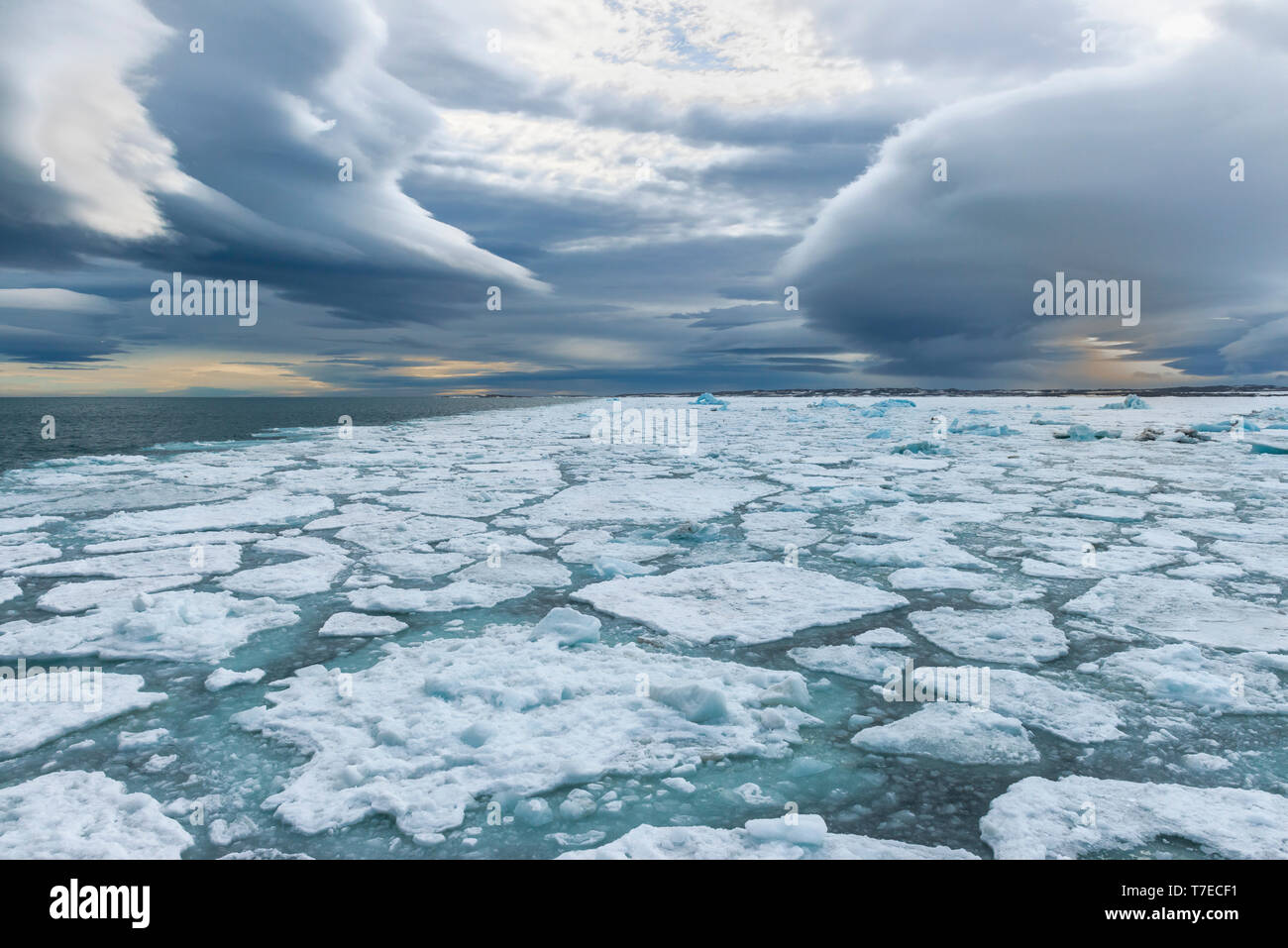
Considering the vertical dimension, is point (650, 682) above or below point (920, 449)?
below

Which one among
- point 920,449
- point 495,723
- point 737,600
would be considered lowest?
point 495,723

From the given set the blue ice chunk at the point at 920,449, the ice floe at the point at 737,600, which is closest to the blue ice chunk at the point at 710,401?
the blue ice chunk at the point at 920,449

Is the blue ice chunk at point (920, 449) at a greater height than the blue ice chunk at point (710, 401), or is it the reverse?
the blue ice chunk at point (710, 401)

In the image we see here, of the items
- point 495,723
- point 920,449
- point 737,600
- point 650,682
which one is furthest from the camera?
point 920,449

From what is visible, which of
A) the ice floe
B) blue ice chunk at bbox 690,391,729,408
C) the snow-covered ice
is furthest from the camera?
blue ice chunk at bbox 690,391,729,408

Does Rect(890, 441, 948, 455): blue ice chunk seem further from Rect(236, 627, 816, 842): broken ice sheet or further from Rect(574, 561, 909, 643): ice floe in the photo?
Rect(236, 627, 816, 842): broken ice sheet

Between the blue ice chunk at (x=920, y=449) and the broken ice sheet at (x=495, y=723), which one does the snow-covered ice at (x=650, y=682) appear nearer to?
the broken ice sheet at (x=495, y=723)

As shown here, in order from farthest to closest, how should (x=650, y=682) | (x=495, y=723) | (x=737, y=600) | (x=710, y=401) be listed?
(x=710, y=401) → (x=737, y=600) → (x=650, y=682) → (x=495, y=723)

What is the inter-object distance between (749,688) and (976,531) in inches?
144

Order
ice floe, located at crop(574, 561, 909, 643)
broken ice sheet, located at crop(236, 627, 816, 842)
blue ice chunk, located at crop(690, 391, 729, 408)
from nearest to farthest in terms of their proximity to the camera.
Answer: broken ice sheet, located at crop(236, 627, 816, 842) < ice floe, located at crop(574, 561, 909, 643) < blue ice chunk, located at crop(690, 391, 729, 408)

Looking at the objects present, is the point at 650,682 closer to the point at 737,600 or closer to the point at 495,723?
the point at 495,723

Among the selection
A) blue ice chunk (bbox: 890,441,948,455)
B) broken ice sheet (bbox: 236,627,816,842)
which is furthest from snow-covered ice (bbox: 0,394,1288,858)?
blue ice chunk (bbox: 890,441,948,455)

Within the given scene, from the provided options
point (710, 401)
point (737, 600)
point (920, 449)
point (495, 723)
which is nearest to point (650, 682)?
point (495, 723)
